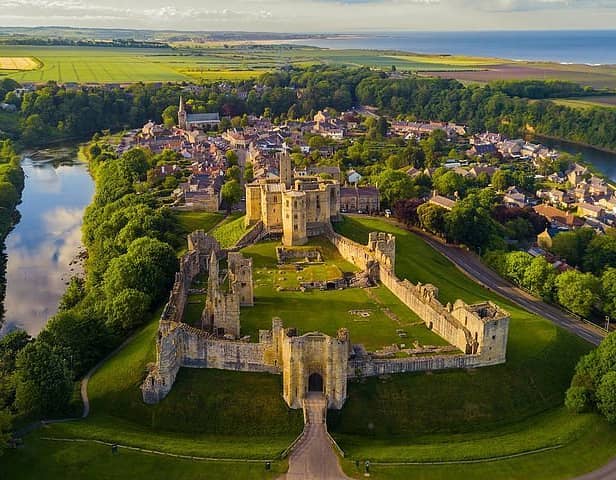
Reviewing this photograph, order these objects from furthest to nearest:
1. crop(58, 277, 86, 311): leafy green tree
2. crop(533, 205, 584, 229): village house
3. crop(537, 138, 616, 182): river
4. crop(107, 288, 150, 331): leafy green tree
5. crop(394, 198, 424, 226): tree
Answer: crop(537, 138, 616, 182): river
crop(533, 205, 584, 229): village house
crop(394, 198, 424, 226): tree
crop(58, 277, 86, 311): leafy green tree
crop(107, 288, 150, 331): leafy green tree

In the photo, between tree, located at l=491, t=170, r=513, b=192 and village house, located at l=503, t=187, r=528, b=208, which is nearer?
village house, located at l=503, t=187, r=528, b=208

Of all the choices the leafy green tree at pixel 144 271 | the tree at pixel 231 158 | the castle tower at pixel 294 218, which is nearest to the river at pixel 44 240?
the leafy green tree at pixel 144 271

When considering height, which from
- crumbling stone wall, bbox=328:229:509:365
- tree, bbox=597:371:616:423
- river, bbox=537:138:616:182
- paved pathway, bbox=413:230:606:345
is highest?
crumbling stone wall, bbox=328:229:509:365

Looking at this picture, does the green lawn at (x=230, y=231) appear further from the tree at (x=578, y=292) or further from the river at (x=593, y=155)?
the river at (x=593, y=155)

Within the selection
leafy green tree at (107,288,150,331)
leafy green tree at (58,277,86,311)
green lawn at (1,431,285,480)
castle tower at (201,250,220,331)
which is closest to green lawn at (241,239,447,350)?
castle tower at (201,250,220,331)

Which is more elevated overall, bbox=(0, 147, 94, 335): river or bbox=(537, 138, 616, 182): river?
bbox=(0, 147, 94, 335): river

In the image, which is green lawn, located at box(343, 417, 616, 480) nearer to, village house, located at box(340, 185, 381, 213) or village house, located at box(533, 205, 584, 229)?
village house, located at box(533, 205, 584, 229)
